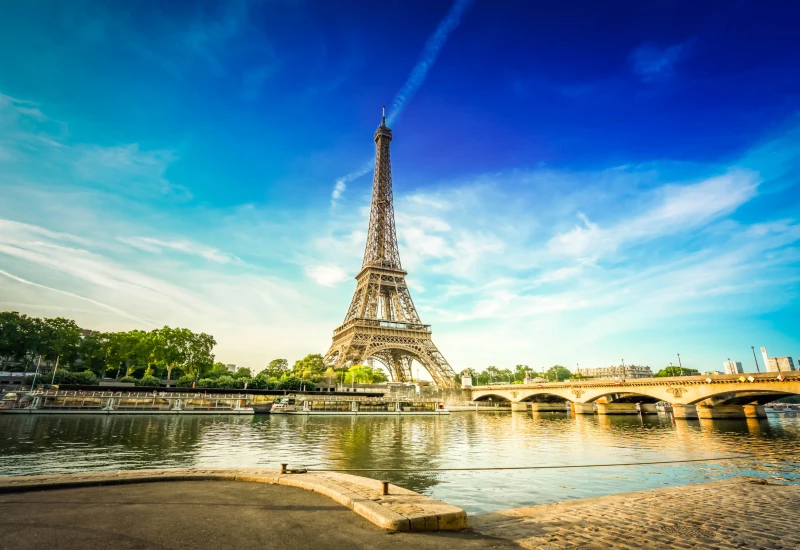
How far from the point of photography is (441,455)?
26.5 meters

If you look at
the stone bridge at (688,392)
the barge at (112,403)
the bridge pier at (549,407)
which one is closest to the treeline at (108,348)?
the barge at (112,403)

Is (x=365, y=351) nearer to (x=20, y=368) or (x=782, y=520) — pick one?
(x=782, y=520)

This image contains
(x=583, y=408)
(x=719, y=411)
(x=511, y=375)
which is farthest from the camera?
(x=511, y=375)

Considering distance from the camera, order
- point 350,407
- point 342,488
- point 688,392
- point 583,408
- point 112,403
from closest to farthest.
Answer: point 342,488 < point 112,403 < point 688,392 < point 350,407 < point 583,408

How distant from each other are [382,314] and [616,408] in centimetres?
5070

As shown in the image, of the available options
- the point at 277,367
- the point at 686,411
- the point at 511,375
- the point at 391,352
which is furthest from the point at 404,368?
the point at 511,375

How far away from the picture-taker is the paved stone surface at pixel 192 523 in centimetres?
638

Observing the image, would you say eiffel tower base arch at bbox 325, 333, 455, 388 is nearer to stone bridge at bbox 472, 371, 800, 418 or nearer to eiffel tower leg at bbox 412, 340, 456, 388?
eiffel tower leg at bbox 412, 340, 456, 388

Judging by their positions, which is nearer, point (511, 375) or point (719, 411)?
point (719, 411)

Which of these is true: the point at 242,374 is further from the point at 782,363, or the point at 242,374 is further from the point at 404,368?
the point at 782,363

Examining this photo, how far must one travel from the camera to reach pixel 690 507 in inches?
421

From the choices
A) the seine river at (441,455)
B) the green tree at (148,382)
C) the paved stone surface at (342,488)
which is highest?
the green tree at (148,382)

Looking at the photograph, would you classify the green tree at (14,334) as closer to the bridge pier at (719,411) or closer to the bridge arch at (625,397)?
the bridge arch at (625,397)

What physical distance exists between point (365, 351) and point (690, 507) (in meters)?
71.3
